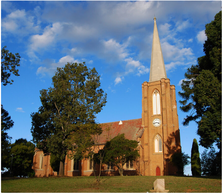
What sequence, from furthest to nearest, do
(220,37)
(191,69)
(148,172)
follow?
(148,172) → (191,69) → (220,37)

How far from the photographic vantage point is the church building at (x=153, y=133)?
3817cm

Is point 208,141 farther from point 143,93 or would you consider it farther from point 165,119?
point 143,93

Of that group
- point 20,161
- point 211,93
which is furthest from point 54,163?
point 211,93

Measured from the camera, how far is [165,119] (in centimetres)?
3997

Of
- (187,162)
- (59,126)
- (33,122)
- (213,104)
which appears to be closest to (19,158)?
(33,122)

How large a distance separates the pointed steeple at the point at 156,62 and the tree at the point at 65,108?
17.4 metres

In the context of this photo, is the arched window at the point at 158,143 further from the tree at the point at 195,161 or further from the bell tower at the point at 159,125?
the tree at the point at 195,161

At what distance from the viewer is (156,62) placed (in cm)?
4741

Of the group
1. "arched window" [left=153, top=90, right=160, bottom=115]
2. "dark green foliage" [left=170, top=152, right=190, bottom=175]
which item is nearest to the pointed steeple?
"arched window" [left=153, top=90, right=160, bottom=115]

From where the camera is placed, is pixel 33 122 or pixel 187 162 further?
pixel 187 162

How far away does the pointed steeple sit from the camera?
4548 centimetres

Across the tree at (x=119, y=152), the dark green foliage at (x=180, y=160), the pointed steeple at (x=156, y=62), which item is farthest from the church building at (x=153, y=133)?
the tree at (x=119, y=152)

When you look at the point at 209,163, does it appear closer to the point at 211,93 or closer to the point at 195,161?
the point at 195,161

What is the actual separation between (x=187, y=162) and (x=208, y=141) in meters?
17.6
